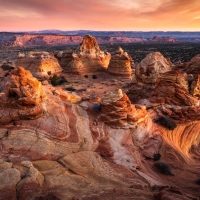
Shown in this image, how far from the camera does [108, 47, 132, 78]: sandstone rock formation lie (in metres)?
Result: 38.4

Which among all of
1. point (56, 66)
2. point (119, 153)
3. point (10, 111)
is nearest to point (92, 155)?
point (119, 153)

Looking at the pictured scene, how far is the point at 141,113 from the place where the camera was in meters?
15.1

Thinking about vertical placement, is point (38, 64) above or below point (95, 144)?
above

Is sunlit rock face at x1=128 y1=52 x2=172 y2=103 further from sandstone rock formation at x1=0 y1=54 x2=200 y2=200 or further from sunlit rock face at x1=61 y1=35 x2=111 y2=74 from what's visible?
sunlit rock face at x1=61 y1=35 x2=111 y2=74

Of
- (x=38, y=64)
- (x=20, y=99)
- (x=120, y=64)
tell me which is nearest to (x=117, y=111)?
(x=20, y=99)

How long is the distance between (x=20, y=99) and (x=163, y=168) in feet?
30.9

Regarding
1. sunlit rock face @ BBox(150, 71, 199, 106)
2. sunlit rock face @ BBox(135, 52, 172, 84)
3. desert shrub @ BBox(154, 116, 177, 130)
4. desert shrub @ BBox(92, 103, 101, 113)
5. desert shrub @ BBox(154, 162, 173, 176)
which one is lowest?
desert shrub @ BBox(154, 162, 173, 176)

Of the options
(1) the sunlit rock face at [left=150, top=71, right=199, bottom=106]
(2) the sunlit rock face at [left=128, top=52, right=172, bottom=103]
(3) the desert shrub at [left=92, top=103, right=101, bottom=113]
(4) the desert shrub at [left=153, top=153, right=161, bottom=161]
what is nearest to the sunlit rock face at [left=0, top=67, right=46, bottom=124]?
(3) the desert shrub at [left=92, top=103, right=101, bottom=113]

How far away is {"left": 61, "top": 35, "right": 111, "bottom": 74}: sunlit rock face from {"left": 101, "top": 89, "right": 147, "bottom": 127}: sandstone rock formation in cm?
2603

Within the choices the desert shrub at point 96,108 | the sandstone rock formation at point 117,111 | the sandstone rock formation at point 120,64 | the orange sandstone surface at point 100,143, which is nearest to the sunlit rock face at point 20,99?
the orange sandstone surface at point 100,143

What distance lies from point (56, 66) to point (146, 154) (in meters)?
29.4

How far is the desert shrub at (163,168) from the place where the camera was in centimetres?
1162

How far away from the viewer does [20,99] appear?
1225cm

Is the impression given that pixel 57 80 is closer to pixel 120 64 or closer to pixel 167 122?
pixel 120 64
